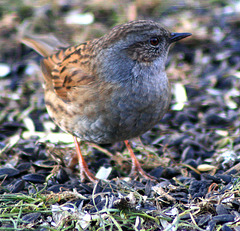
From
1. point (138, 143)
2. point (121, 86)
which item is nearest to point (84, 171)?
point (138, 143)

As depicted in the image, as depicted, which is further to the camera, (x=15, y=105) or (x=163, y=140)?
(x=15, y=105)

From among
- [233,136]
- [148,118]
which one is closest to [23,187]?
[148,118]

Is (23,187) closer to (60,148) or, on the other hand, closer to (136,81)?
(60,148)

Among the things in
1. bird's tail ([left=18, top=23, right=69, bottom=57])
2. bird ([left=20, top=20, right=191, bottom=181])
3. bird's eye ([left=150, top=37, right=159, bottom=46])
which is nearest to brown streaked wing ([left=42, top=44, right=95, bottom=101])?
bird ([left=20, top=20, right=191, bottom=181])

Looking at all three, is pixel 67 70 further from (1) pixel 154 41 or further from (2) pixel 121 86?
(1) pixel 154 41

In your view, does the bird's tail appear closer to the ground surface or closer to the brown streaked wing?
the brown streaked wing

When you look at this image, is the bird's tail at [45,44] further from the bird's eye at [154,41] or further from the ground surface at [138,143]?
the bird's eye at [154,41]
